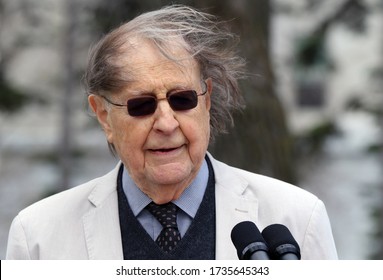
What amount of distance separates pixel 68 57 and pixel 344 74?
11.3 metres

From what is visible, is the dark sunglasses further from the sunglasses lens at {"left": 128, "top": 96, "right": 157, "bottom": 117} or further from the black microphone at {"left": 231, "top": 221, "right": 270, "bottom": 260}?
the black microphone at {"left": 231, "top": 221, "right": 270, "bottom": 260}

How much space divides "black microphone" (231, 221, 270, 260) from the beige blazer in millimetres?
504

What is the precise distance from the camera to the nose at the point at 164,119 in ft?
10.4

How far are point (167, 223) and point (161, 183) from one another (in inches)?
6.5

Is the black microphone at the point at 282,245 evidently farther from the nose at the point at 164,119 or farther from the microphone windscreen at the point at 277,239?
the nose at the point at 164,119

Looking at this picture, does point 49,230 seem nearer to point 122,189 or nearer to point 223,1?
point 122,189

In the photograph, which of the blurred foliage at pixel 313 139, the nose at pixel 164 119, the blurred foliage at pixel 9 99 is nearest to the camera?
the nose at pixel 164 119

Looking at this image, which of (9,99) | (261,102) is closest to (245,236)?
(261,102)

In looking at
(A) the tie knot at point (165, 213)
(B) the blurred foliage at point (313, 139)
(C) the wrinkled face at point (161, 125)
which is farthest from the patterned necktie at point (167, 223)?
(B) the blurred foliage at point (313, 139)

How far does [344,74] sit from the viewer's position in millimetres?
22203

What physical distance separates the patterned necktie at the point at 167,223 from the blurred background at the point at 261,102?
125 centimetres

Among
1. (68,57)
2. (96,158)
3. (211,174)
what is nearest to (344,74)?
(96,158)

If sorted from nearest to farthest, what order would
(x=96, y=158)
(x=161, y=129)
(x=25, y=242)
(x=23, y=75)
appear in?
1. (x=161, y=129)
2. (x=25, y=242)
3. (x=96, y=158)
4. (x=23, y=75)
